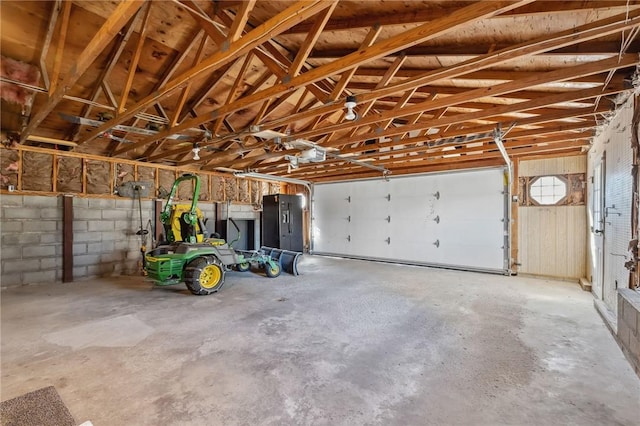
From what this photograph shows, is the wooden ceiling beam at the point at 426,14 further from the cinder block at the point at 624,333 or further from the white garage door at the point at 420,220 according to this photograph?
the white garage door at the point at 420,220

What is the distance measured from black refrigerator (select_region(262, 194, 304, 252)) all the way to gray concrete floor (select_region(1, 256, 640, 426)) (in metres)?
3.31

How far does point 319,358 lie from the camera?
2.40 meters

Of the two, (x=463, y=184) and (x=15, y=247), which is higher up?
(x=463, y=184)

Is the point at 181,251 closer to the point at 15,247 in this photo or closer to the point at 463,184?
the point at 15,247

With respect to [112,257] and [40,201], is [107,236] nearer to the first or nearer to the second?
[112,257]

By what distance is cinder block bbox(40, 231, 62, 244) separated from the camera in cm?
503

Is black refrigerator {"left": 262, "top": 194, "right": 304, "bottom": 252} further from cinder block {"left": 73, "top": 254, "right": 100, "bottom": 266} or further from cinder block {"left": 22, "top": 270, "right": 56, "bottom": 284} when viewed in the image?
cinder block {"left": 22, "top": 270, "right": 56, "bottom": 284}

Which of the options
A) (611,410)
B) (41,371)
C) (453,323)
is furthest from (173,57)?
(611,410)

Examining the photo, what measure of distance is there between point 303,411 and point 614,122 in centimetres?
453

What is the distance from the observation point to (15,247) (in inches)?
188

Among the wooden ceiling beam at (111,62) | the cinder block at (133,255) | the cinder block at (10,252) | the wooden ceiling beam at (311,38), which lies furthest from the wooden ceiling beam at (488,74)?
the cinder block at (10,252)

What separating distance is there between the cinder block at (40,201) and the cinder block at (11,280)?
1.19 metres

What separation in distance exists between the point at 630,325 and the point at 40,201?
26.6 ft

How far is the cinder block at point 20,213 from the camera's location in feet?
15.5
